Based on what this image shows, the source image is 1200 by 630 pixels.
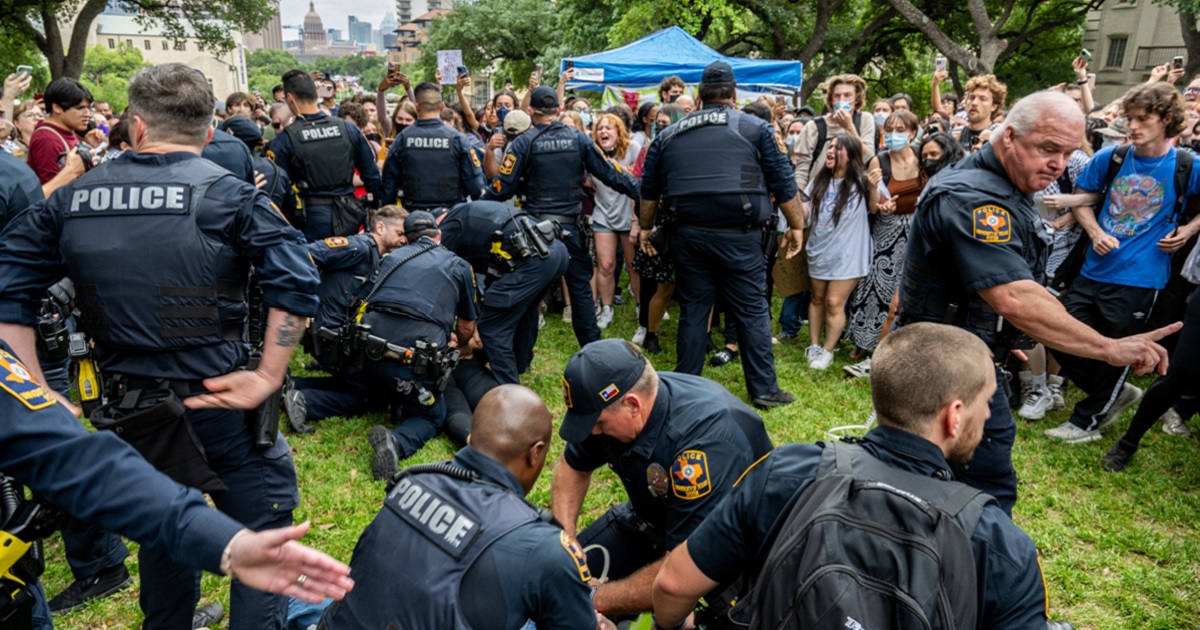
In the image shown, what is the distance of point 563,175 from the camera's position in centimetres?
666

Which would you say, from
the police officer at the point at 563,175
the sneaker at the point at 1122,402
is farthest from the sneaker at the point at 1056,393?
the police officer at the point at 563,175

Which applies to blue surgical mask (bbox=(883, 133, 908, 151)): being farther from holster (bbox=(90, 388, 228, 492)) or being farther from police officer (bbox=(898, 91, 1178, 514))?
holster (bbox=(90, 388, 228, 492))

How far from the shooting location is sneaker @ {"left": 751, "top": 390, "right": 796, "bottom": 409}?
571 centimetres

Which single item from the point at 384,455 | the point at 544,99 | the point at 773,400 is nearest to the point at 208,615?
the point at 384,455

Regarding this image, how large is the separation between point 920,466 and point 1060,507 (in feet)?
10.8

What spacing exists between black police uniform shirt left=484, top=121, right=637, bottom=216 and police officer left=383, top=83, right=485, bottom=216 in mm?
478

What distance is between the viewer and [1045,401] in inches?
223

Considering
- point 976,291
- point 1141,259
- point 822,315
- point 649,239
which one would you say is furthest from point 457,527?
point 822,315

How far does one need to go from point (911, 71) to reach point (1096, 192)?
31372 mm

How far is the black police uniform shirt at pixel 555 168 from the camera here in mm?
6605

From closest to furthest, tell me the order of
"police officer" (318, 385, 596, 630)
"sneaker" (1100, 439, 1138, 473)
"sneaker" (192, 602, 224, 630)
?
"police officer" (318, 385, 596, 630), "sneaker" (192, 602, 224, 630), "sneaker" (1100, 439, 1138, 473)

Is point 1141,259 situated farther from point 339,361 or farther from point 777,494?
point 339,361

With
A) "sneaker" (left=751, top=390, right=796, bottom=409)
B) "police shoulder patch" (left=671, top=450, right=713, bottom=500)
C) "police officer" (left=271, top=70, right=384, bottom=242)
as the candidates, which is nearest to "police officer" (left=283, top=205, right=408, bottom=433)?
"police officer" (left=271, top=70, right=384, bottom=242)

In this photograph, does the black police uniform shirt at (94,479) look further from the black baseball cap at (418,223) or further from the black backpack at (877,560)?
the black baseball cap at (418,223)
